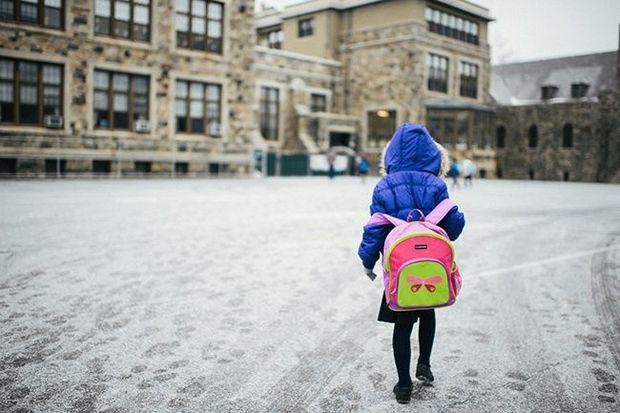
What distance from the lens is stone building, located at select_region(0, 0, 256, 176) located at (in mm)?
22797

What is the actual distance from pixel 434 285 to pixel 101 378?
6.79 feet

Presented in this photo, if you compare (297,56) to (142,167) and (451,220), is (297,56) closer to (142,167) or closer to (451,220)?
(142,167)

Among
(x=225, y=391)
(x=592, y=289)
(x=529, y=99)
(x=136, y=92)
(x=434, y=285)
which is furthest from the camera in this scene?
(x=529, y=99)

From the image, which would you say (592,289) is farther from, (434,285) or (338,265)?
(434,285)

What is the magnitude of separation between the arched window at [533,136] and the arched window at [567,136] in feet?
7.00

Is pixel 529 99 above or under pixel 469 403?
above

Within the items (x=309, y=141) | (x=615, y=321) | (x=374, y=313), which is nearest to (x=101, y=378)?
(x=374, y=313)

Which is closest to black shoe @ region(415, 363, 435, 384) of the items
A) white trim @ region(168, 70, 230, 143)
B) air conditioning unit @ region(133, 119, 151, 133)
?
air conditioning unit @ region(133, 119, 151, 133)

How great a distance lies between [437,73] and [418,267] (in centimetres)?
3881

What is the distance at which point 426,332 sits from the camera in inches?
138

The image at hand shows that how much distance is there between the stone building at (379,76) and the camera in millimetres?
37531

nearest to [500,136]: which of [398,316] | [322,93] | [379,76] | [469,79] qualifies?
[469,79]

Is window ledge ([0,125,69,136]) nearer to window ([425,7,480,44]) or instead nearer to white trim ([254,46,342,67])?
white trim ([254,46,342,67])

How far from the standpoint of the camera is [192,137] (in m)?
27.1
